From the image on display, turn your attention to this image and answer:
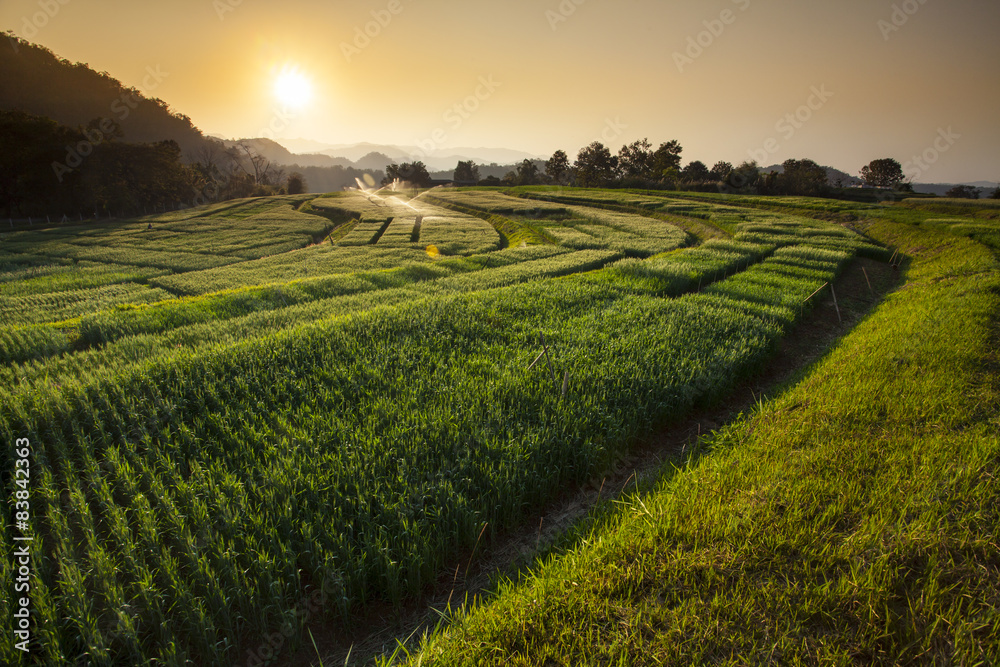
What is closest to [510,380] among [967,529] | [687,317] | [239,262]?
[967,529]

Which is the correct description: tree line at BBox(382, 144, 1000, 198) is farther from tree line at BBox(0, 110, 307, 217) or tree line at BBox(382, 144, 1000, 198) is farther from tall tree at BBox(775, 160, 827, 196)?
tree line at BBox(0, 110, 307, 217)

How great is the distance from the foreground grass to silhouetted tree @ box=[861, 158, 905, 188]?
111 metres

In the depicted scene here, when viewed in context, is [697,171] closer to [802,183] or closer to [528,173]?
[802,183]

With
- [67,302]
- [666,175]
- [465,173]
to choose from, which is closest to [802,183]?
[666,175]

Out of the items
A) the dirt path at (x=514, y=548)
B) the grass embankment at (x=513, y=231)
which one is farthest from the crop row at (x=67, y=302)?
the grass embankment at (x=513, y=231)

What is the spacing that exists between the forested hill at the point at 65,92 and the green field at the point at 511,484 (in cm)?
9955

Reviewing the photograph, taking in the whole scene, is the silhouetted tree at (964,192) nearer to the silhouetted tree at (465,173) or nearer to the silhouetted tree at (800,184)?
the silhouetted tree at (800,184)

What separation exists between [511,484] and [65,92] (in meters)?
153

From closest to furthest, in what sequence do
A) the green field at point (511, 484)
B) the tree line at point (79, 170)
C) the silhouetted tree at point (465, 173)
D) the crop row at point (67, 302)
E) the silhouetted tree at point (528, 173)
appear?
the green field at point (511, 484) < the crop row at point (67, 302) < the tree line at point (79, 170) < the silhouetted tree at point (528, 173) < the silhouetted tree at point (465, 173)

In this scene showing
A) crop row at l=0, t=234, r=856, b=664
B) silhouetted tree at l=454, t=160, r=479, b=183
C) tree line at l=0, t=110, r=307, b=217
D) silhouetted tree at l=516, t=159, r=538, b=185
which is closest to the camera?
crop row at l=0, t=234, r=856, b=664

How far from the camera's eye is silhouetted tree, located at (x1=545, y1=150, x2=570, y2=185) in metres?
93.2

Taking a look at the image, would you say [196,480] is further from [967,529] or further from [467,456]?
[967,529]

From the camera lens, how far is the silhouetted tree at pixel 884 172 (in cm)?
8038

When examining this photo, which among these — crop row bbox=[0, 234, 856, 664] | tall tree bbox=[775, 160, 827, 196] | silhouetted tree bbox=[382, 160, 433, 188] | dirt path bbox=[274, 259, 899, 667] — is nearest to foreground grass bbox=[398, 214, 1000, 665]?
dirt path bbox=[274, 259, 899, 667]
